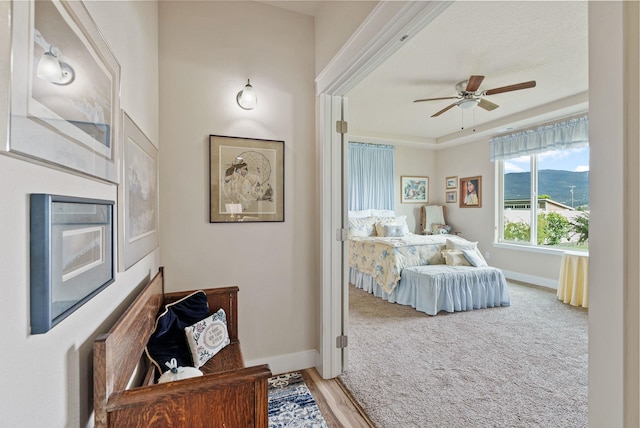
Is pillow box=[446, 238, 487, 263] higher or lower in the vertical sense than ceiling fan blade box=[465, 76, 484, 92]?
lower

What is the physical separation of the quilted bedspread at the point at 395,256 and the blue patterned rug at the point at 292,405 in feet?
6.97

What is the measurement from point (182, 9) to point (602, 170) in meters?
2.48

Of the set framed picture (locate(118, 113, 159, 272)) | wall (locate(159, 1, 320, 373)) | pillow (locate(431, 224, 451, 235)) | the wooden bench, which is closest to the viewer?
the wooden bench

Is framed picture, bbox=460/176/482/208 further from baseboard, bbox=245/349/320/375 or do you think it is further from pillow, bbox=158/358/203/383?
pillow, bbox=158/358/203/383

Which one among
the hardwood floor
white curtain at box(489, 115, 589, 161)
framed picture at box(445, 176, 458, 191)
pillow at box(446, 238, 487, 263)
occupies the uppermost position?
white curtain at box(489, 115, 589, 161)

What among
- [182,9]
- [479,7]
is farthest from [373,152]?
[182,9]

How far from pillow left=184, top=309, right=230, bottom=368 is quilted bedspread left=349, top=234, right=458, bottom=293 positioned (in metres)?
2.62

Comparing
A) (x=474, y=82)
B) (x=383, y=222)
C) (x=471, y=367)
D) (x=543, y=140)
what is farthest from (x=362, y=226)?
(x=471, y=367)

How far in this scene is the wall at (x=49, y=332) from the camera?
0.55 metres

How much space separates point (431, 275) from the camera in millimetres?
3568

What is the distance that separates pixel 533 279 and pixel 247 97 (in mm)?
5385

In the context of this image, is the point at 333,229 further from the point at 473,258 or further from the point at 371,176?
the point at 371,176

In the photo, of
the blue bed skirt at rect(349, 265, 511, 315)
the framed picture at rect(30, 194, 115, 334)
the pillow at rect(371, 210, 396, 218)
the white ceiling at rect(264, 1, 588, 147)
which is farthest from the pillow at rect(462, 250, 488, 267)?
the framed picture at rect(30, 194, 115, 334)

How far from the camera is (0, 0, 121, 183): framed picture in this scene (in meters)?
0.54
